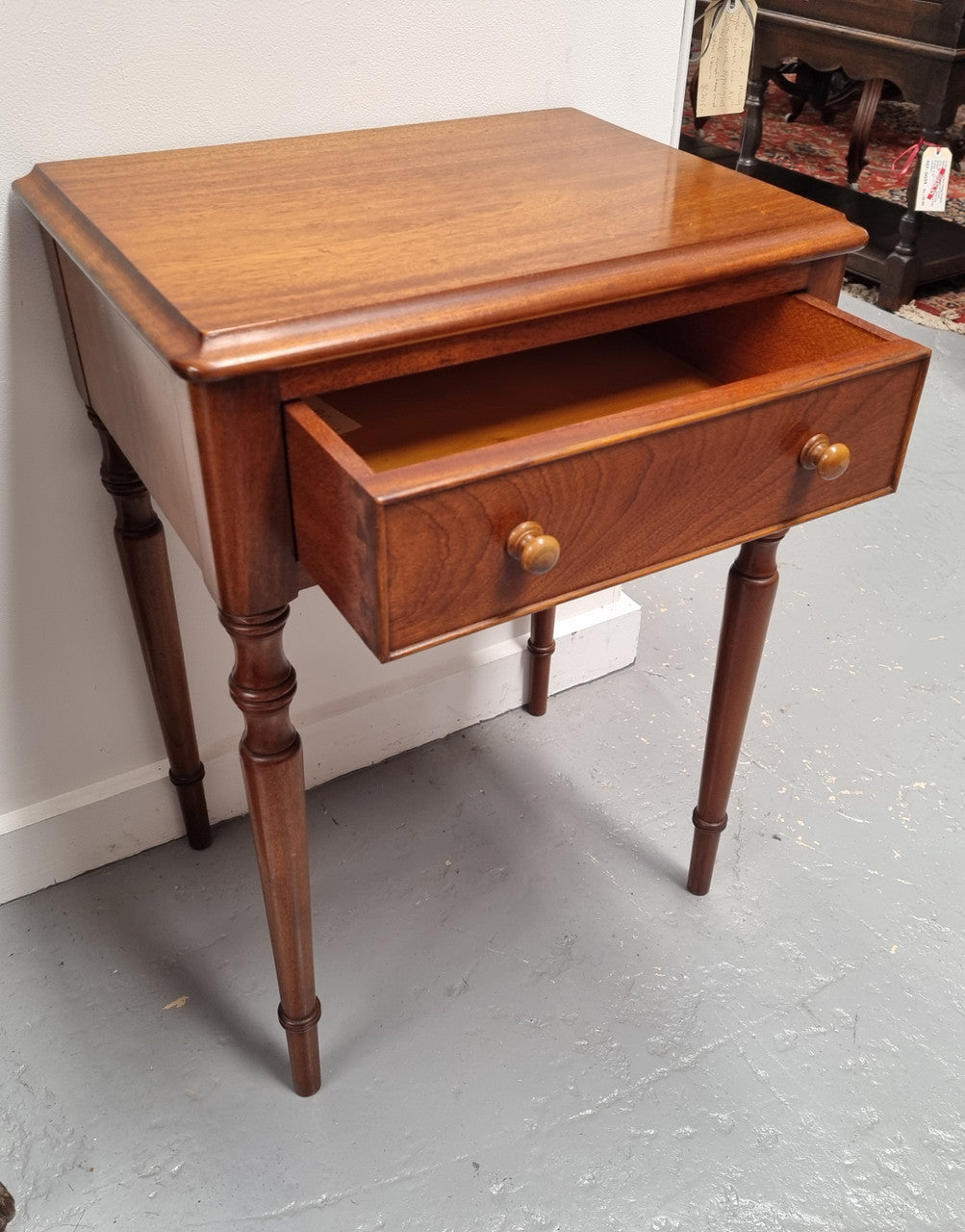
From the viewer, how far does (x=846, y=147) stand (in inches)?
153

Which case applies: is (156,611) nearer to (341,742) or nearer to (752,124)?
(341,742)

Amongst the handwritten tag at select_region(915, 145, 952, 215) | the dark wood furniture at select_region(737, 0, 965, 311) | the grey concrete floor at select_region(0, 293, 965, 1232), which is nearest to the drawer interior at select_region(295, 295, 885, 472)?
the grey concrete floor at select_region(0, 293, 965, 1232)

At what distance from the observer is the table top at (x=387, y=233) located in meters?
0.75

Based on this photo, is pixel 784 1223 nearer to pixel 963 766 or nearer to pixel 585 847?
pixel 585 847

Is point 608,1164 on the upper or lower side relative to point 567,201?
lower

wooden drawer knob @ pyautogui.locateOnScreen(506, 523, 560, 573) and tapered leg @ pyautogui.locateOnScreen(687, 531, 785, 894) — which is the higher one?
wooden drawer knob @ pyautogui.locateOnScreen(506, 523, 560, 573)

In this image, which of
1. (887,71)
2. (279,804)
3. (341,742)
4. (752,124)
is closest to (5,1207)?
(279,804)

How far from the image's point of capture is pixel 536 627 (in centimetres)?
149

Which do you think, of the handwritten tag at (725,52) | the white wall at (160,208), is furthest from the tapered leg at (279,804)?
the handwritten tag at (725,52)

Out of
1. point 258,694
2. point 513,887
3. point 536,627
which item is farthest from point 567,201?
point 513,887

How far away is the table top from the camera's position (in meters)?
0.75

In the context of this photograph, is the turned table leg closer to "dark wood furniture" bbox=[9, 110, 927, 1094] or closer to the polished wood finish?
"dark wood furniture" bbox=[9, 110, 927, 1094]

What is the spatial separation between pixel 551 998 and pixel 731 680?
0.39 m

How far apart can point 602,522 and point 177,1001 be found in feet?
2.44
